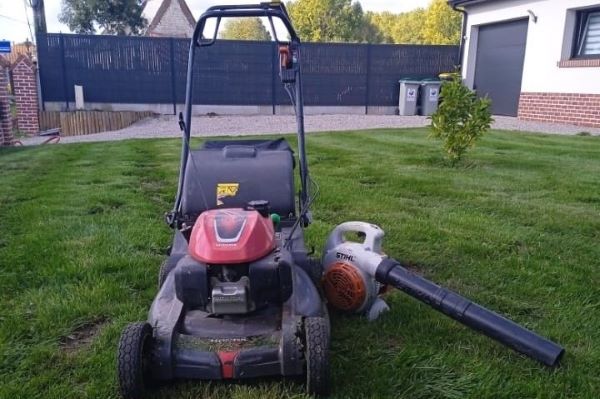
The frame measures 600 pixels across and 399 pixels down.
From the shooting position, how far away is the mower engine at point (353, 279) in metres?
2.38

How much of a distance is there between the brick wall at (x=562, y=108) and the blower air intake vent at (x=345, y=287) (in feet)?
33.0

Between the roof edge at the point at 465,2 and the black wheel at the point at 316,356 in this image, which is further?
the roof edge at the point at 465,2

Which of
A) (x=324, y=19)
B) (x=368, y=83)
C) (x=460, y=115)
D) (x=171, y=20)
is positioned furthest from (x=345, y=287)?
(x=171, y=20)

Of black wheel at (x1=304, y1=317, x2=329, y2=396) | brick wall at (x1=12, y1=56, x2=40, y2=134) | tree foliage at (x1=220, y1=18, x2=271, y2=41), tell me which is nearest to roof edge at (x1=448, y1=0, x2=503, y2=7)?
brick wall at (x1=12, y1=56, x2=40, y2=134)

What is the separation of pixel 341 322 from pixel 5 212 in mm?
3065

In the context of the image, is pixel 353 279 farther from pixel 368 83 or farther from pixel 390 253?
pixel 368 83

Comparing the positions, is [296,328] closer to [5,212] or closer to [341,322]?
[341,322]

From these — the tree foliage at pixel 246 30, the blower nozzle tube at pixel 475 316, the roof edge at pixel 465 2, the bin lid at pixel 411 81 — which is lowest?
the blower nozzle tube at pixel 475 316

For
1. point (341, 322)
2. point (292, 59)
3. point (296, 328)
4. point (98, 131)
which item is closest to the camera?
point (296, 328)

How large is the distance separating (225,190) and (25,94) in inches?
427

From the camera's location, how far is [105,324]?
2.39 m

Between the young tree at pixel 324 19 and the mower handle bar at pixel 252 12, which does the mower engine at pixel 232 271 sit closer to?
the mower handle bar at pixel 252 12

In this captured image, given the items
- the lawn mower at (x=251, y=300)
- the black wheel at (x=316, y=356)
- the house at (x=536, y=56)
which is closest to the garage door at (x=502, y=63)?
the house at (x=536, y=56)

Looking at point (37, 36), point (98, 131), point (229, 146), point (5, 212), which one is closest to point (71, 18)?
point (37, 36)
